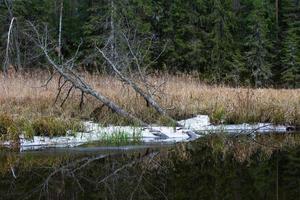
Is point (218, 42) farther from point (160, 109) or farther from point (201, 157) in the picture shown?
point (201, 157)

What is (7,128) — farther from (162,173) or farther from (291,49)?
(291,49)

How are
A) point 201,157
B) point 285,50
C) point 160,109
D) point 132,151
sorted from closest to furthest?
point 201,157
point 132,151
point 160,109
point 285,50

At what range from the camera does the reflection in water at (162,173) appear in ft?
19.6

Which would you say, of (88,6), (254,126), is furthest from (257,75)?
(254,126)

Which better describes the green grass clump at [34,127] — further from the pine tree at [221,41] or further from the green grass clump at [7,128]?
the pine tree at [221,41]

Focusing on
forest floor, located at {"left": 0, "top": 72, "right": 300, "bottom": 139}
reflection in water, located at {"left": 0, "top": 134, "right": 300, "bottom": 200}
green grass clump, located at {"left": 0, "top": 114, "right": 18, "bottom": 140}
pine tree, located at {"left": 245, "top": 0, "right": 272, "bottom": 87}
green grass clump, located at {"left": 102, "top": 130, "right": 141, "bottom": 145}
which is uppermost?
pine tree, located at {"left": 245, "top": 0, "right": 272, "bottom": 87}

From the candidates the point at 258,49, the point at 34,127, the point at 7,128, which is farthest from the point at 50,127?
the point at 258,49

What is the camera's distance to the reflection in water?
5.98 metres

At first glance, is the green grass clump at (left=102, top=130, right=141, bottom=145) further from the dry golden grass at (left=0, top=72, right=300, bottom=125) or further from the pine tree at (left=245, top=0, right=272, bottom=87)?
the pine tree at (left=245, top=0, right=272, bottom=87)

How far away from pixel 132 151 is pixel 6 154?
2046mm

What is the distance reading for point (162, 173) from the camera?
7.02m

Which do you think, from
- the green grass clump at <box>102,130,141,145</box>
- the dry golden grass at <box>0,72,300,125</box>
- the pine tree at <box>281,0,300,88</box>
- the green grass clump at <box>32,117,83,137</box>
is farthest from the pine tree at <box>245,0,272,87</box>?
the green grass clump at <box>32,117,83,137</box>

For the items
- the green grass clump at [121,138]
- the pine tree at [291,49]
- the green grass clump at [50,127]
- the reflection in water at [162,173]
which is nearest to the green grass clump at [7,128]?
the green grass clump at [50,127]

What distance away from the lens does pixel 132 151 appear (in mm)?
8703
